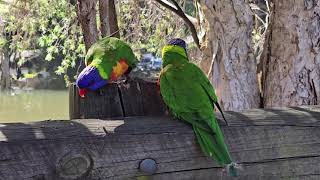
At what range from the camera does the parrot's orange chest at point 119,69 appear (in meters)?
1.85

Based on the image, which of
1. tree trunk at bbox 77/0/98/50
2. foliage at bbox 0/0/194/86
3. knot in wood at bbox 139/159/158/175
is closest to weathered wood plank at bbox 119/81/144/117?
knot in wood at bbox 139/159/158/175

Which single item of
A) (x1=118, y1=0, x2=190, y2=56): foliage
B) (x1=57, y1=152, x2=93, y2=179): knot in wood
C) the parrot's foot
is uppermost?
(x1=118, y1=0, x2=190, y2=56): foliage

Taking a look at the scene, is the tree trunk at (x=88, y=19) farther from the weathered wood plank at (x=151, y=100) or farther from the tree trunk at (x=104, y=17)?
the weathered wood plank at (x=151, y=100)

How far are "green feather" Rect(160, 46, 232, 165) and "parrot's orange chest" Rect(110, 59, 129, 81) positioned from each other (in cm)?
19

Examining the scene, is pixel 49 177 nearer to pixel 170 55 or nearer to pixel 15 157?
pixel 15 157

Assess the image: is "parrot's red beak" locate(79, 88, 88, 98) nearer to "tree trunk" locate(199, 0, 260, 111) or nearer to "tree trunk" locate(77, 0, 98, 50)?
"tree trunk" locate(77, 0, 98, 50)

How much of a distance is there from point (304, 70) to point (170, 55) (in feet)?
5.65

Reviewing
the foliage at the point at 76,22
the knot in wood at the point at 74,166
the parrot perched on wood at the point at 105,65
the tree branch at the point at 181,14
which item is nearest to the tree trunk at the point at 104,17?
the tree branch at the point at 181,14

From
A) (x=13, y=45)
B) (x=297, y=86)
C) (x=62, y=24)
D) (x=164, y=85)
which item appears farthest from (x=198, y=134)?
(x=62, y=24)

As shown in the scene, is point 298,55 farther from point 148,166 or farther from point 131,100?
point 148,166

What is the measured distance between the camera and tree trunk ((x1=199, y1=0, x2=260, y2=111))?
145 inches

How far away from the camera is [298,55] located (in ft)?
11.0

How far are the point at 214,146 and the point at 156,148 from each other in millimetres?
165

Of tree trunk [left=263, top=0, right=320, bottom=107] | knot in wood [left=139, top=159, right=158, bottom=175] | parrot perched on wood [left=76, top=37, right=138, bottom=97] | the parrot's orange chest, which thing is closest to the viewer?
knot in wood [left=139, top=159, right=158, bottom=175]
